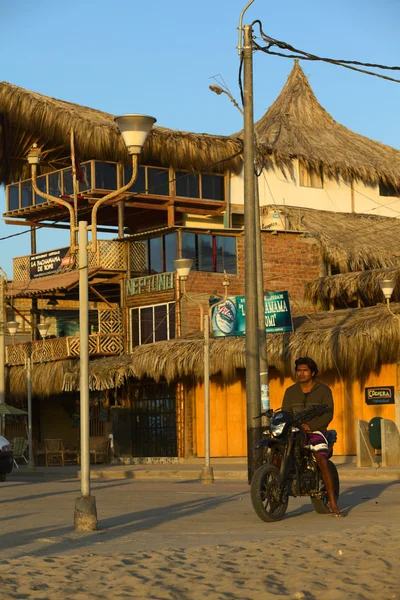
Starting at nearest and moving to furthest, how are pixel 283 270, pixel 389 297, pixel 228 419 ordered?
pixel 389 297, pixel 228 419, pixel 283 270

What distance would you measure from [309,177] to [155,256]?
7.54m

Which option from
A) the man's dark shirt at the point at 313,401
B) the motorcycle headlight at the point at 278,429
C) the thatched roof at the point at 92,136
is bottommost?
the motorcycle headlight at the point at 278,429

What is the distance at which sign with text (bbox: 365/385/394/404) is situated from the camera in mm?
28219

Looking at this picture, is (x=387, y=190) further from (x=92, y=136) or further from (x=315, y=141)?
(x=92, y=136)

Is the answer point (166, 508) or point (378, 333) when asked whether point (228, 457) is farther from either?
point (166, 508)

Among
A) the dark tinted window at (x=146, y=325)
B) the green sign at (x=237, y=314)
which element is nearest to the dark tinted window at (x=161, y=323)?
the dark tinted window at (x=146, y=325)

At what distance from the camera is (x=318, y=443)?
11852 millimetres

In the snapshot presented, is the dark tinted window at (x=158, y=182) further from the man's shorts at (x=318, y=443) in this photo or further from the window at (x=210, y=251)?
the man's shorts at (x=318, y=443)

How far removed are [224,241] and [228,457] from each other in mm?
8145

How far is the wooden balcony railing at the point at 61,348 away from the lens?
122ft

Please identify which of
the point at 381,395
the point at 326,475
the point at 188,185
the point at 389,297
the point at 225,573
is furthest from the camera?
the point at 188,185

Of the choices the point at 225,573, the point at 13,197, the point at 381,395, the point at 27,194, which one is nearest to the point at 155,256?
the point at 27,194

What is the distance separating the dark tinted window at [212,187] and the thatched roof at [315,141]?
2033mm

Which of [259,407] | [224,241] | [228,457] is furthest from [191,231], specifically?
[259,407]
